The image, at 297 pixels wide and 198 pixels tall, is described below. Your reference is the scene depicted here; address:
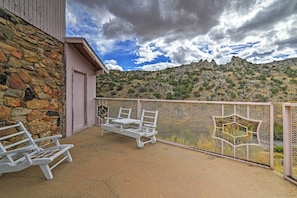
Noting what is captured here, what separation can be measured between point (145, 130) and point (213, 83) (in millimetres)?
14726

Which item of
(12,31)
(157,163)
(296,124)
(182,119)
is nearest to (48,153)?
(157,163)

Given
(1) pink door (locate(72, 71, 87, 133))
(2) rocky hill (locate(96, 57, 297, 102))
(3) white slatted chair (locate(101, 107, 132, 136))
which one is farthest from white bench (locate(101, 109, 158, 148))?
(2) rocky hill (locate(96, 57, 297, 102))

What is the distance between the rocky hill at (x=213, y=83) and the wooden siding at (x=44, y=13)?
1080 centimetres

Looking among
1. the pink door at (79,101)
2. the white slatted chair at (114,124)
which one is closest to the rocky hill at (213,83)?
the pink door at (79,101)

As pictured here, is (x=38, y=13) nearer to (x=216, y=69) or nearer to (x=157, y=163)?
(x=157, y=163)

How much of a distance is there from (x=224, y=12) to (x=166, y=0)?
3.15 meters

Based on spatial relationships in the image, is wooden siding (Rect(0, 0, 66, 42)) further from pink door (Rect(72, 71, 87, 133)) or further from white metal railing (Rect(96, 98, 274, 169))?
white metal railing (Rect(96, 98, 274, 169))

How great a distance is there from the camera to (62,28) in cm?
503

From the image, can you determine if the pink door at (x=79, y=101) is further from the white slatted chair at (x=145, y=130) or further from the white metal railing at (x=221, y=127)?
the white metal railing at (x=221, y=127)

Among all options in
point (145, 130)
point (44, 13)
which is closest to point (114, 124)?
point (145, 130)

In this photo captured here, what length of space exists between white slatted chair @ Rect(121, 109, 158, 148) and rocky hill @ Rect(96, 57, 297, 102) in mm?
10434

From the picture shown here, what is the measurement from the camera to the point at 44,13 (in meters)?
4.27

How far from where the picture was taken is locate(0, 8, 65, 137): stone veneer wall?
324 centimetres

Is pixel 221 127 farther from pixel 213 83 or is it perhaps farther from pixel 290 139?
pixel 213 83
